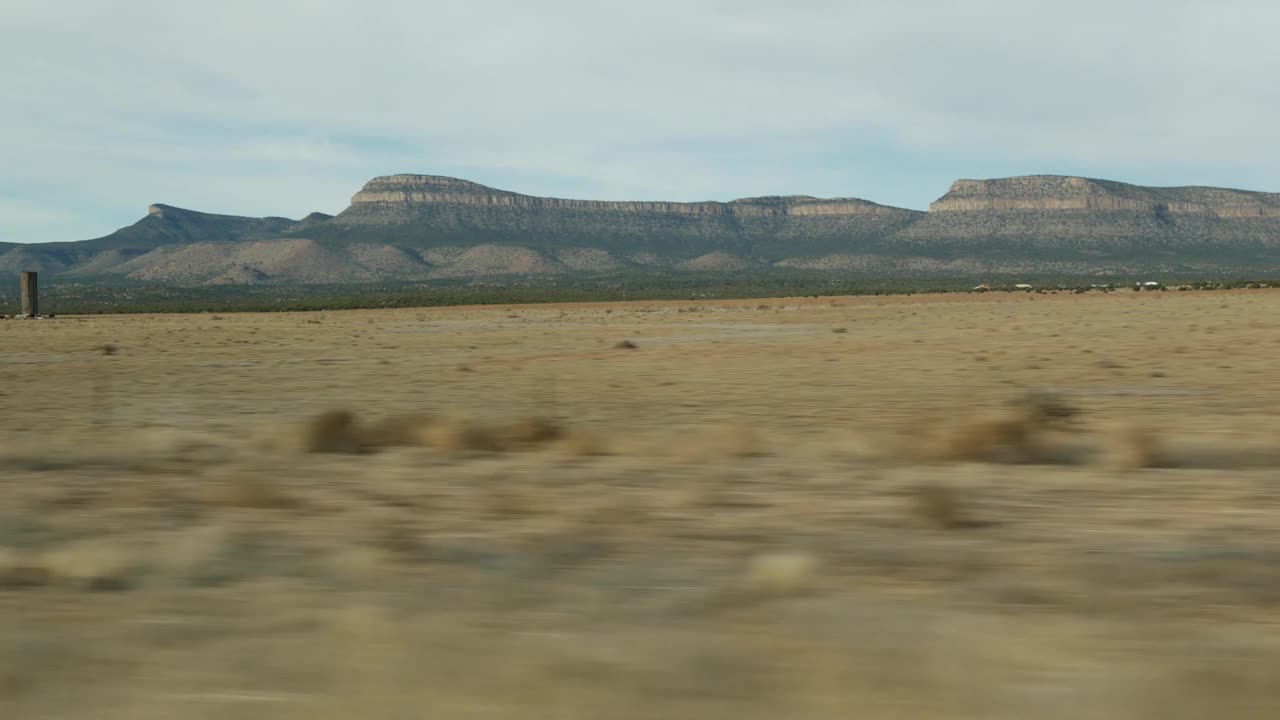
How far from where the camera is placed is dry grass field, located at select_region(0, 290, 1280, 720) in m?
4.69

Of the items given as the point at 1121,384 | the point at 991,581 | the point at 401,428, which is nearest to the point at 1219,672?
the point at 991,581

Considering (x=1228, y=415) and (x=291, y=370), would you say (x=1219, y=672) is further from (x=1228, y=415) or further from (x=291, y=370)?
(x=291, y=370)

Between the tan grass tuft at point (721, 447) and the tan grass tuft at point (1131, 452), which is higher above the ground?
the tan grass tuft at point (1131, 452)

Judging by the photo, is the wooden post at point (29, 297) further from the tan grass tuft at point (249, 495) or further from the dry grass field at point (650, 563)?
the tan grass tuft at point (249, 495)

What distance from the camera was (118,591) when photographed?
6.41 metres

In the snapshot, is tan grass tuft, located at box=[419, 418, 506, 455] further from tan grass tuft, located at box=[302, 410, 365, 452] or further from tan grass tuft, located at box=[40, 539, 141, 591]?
tan grass tuft, located at box=[40, 539, 141, 591]

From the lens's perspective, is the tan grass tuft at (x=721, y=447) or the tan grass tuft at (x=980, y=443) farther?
the tan grass tuft at (x=721, y=447)

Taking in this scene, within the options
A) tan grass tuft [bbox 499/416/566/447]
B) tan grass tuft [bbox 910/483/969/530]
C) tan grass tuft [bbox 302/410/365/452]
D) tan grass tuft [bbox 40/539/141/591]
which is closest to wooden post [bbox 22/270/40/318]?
tan grass tuft [bbox 302/410/365/452]

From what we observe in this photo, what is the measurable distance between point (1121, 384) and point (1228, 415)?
5.36 metres

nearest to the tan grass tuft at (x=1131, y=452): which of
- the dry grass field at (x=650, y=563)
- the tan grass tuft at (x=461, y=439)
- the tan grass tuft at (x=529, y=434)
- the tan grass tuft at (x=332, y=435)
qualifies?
the dry grass field at (x=650, y=563)

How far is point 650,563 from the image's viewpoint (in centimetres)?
696

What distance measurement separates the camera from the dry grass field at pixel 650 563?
185 inches

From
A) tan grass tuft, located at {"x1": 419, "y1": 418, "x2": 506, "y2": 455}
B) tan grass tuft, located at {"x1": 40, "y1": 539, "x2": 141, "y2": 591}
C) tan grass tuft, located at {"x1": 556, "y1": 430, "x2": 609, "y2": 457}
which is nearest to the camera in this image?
tan grass tuft, located at {"x1": 40, "y1": 539, "x2": 141, "y2": 591}

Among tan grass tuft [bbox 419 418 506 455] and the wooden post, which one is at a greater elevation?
the wooden post
